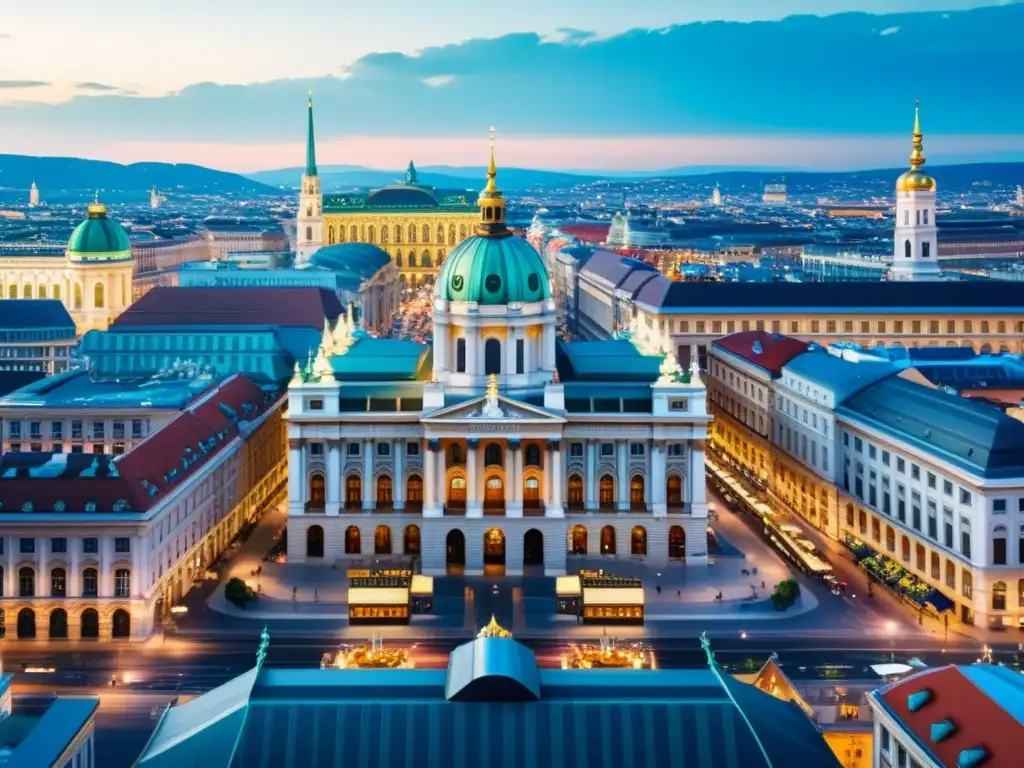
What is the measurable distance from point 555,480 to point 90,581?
3909cm

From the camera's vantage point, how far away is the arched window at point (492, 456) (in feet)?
397

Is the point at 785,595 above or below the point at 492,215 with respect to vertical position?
below

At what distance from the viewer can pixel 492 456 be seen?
121062 millimetres

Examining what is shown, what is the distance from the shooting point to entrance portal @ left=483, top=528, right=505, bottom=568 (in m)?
120

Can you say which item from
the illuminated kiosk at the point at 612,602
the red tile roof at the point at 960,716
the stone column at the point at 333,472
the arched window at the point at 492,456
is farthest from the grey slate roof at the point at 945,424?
the stone column at the point at 333,472

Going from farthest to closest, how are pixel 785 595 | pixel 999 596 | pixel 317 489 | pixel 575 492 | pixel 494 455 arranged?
pixel 317 489, pixel 575 492, pixel 494 455, pixel 785 595, pixel 999 596

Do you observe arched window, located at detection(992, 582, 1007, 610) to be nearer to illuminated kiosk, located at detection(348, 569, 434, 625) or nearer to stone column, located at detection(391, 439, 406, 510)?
illuminated kiosk, located at detection(348, 569, 434, 625)

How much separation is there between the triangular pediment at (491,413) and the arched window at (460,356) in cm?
706

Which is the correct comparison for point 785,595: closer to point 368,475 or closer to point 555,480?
point 555,480

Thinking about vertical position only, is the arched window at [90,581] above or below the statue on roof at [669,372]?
below

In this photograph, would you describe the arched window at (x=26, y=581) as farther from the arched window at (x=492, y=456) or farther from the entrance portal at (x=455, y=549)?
the arched window at (x=492, y=456)

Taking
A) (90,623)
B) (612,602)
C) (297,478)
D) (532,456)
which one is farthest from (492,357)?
(90,623)

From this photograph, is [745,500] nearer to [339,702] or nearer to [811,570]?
[811,570]

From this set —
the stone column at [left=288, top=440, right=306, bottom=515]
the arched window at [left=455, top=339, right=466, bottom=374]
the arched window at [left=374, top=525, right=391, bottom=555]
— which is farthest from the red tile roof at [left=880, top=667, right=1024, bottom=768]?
the stone column at [left=288, top=440, right=306, bottom=515]
